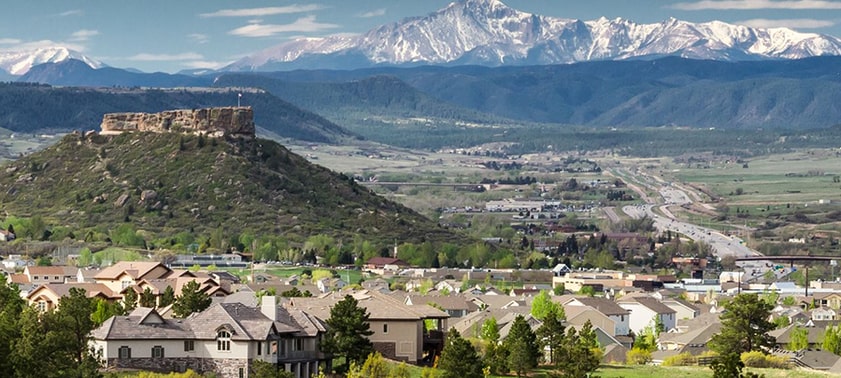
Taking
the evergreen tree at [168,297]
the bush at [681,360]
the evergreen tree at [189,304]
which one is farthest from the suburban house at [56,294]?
the bush at [681,360]

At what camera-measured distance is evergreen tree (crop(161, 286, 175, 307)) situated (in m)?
82.9

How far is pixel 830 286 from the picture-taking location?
164250 millimetres

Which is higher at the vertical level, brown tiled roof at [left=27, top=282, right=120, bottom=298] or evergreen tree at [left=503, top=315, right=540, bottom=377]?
brown tiled roof at [left=27, top=282, right=120, bottom=298]

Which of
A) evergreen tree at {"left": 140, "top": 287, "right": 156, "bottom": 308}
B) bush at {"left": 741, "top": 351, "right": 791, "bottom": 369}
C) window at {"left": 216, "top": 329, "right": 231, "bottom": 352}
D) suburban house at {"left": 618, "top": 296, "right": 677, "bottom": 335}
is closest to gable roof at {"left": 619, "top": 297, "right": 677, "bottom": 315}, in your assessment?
suburban house at {"left": 618, "top": 296, "right": 677, "bottom": 335}

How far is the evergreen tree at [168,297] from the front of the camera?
82.9 m

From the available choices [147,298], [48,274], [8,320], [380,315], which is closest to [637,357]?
[380,315]

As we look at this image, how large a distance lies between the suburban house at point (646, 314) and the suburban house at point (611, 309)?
210 cm

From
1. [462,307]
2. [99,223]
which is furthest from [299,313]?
[99,223]

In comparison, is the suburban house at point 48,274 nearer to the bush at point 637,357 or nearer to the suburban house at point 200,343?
the bush at point 637,357

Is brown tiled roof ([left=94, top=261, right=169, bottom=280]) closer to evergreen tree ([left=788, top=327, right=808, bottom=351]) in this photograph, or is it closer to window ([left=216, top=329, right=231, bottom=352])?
window ([left=216, top=329, right=231, bottom=352])

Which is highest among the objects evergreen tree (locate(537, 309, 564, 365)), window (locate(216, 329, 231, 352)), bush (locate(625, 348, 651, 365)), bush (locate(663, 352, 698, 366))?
window (locate(216, 329, 231, 352))

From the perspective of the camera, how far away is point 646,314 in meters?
119

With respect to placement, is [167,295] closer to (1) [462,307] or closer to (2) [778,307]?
(1) [462,307]

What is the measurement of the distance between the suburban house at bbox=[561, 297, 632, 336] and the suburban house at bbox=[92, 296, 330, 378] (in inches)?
1583
